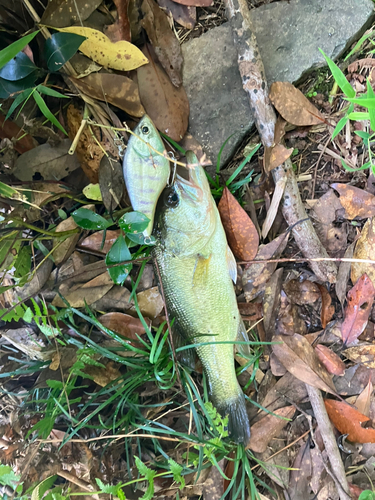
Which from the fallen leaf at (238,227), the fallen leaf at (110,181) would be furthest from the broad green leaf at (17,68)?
the fallen leaf at (238,227)

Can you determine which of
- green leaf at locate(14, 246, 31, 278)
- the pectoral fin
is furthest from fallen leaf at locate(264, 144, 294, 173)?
green leaf at locate(14, 246, 31, 278)

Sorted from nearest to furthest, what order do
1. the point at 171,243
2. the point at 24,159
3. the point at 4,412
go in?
the point at 171,243 < the point at 24,159 < the point at 4,412

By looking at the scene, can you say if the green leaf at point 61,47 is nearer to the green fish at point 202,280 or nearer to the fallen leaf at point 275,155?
the green fish at point 202,280

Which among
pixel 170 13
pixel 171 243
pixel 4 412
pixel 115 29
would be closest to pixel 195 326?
pixel 171 243

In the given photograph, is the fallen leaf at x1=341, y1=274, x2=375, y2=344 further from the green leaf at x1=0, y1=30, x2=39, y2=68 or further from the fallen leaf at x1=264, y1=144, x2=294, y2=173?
the green leaf at x1=0, y1=30, x2=39, y2=68

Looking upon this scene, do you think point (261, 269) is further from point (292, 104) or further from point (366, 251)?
point (292, 104)

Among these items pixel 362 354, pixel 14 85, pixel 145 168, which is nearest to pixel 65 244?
pixel 145 168

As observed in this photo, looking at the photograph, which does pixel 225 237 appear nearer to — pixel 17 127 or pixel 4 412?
pixel 17 127
